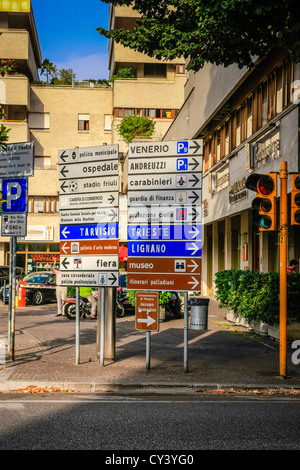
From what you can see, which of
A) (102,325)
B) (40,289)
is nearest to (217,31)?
(102,325)

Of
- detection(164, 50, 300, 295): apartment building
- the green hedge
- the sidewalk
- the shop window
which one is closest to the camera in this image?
the sidewalk

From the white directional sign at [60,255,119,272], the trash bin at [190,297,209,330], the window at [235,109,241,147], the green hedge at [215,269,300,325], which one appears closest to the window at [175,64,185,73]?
the window at [235,109,241,147]

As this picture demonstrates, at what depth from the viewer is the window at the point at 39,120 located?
51719 millimetres

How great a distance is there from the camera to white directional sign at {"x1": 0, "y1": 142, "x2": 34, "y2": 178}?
10.6 metres

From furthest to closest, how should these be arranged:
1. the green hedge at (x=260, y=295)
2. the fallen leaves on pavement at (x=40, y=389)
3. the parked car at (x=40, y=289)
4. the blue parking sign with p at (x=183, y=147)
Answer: the parked car at (x=40, y=289)
the green hedge at (x=260, y=295)
the blue parking sign with p at (x=183, y=147)
the fallen leaves on pavement at (x=40, y=389)

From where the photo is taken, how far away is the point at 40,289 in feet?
87.2

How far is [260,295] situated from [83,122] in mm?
42034

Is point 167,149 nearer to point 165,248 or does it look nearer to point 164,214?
point 164,214

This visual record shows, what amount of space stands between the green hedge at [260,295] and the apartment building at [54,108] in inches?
1238

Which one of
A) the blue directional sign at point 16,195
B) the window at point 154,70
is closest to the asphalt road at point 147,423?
the blue directional sign at point 16,195

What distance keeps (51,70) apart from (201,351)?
53.3 m

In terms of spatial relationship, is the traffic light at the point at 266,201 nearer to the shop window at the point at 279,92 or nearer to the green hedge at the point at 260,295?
the green hedge at the point at 260,295

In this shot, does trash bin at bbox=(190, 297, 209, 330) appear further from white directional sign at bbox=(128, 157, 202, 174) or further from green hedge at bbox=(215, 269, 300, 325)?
white directional sign at bbox=(128, 157, 202, 174)

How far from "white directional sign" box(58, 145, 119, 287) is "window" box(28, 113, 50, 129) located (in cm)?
4282
